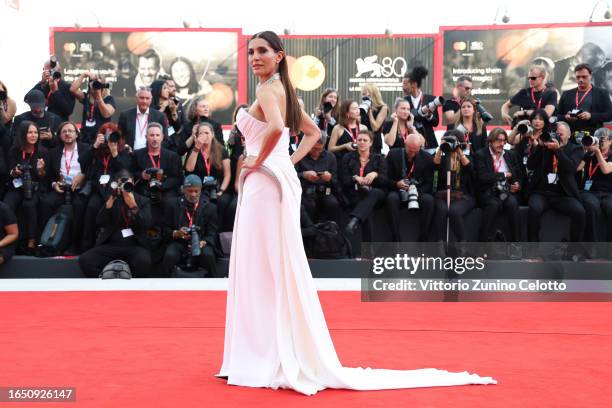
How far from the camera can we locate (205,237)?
8.70 meters

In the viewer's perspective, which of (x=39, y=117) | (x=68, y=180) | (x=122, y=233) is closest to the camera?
(x=122, y=233)

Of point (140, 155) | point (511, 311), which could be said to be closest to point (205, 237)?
point (140, 155)

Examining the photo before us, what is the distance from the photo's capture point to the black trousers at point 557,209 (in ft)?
29.7

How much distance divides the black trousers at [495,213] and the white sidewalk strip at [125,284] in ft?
4.81

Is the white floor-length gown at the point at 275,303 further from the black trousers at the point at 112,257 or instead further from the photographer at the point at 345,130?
the photographer at the point at 345,130

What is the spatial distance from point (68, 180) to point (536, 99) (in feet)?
16.3

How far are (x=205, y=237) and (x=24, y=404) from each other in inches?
206

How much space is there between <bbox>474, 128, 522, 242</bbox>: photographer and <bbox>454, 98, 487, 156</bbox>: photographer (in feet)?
0.78

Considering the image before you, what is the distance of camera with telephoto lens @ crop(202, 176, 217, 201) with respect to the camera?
8859mm

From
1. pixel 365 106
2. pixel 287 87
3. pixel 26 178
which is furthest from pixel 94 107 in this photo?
pixel 287 87

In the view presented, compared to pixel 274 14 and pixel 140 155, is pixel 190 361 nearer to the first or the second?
pixel 140 155

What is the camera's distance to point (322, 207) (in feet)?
30.3

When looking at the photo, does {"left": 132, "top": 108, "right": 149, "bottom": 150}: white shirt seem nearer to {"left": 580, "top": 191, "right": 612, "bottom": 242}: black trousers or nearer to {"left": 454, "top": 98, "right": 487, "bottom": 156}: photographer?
{"left": 454, "top": 98, "right": 487, "bottom": 156}: photographer

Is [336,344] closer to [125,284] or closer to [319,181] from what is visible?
[125,284]
